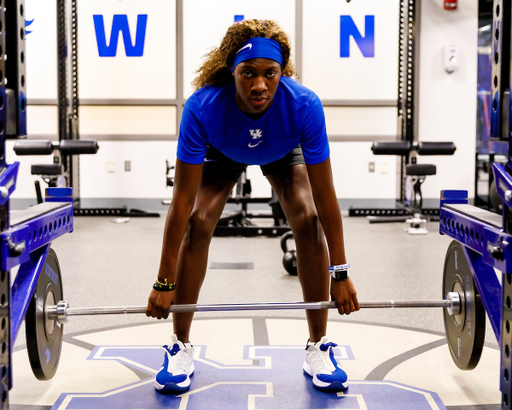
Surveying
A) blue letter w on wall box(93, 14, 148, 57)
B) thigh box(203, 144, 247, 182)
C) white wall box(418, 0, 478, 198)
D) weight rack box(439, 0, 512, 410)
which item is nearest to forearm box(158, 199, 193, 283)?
thigh box(203, 144, 247, 182)

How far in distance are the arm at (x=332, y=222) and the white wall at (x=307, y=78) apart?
5.22 m

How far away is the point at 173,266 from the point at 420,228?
4.21 metres

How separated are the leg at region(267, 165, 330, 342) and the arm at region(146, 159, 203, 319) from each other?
0.36 meters

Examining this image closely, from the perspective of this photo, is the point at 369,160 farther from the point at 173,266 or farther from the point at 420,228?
the point at 173,266

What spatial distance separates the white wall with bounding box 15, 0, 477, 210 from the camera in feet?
21.7

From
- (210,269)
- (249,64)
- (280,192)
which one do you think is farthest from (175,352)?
(210,269)

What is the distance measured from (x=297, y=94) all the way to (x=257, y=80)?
0.18m

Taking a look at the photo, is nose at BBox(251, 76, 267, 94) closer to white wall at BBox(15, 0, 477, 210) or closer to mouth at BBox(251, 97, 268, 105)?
mouth at BBox(251, 97, 268, 105)

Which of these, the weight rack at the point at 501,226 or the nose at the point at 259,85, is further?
the nose at the point at 259,85

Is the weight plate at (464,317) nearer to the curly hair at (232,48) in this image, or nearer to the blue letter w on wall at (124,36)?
the curly hair at (232,48)

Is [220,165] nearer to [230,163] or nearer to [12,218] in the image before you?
[230,163]

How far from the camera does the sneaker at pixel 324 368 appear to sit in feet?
5.54

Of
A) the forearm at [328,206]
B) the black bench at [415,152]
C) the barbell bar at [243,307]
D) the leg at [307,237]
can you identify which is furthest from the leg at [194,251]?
the black bench at [415,152]

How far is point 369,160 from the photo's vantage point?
6.78 metres
